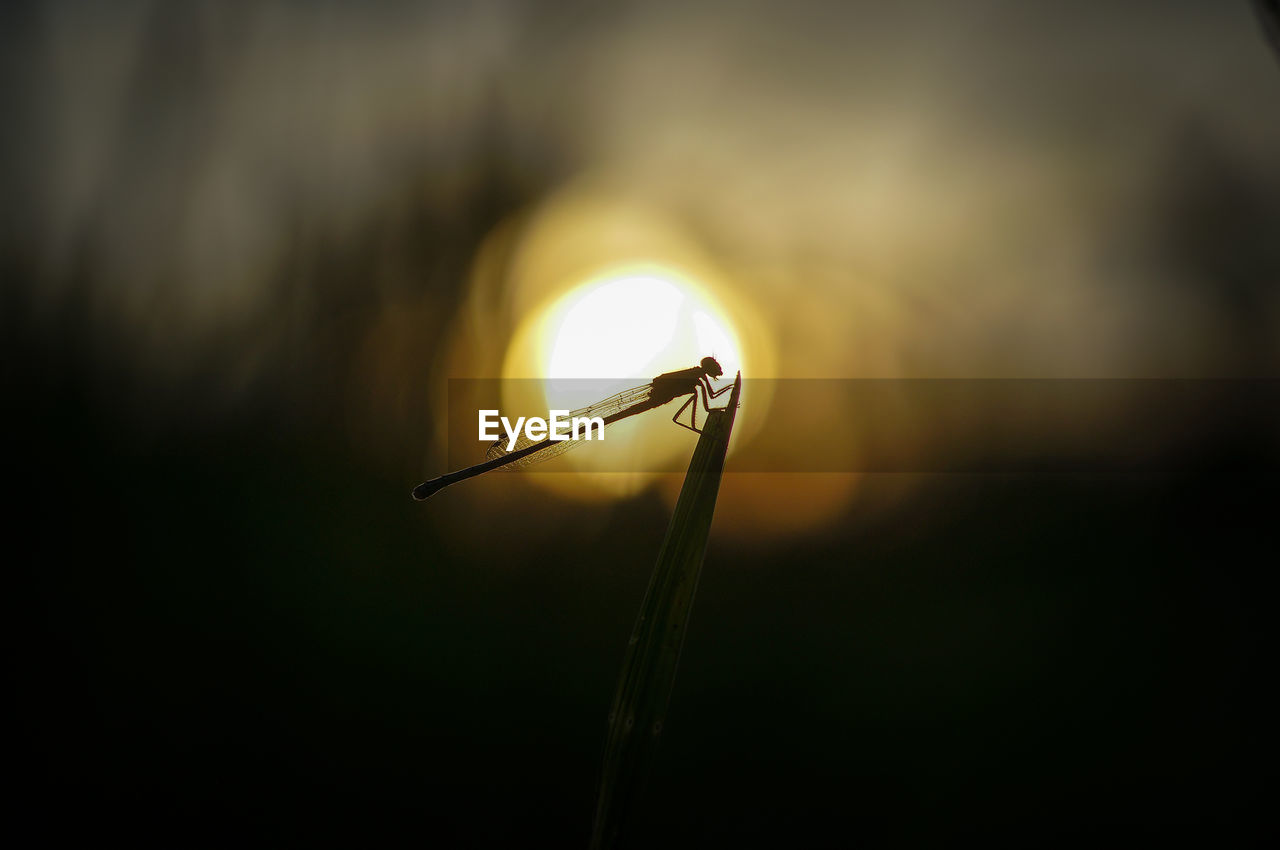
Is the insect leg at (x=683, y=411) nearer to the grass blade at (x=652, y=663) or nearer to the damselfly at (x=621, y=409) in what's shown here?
the damselfly at (x=621, y=409)

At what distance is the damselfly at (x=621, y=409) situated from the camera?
3816 mm

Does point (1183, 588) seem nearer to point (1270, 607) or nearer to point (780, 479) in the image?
point (1270, 607)

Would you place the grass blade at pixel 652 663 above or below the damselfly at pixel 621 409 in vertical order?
below

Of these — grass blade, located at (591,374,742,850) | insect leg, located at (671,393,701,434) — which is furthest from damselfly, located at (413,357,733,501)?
grass blade, located at (591,374,742,850)

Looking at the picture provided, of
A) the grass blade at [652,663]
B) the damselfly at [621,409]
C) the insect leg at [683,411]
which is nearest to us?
the grass blade at [652,663]

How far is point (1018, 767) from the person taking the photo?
6.68 m

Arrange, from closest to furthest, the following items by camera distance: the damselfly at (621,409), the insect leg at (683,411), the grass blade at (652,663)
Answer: the grass blade at (652,663), the insect leg at (683,411), the damselfly at (621,409)

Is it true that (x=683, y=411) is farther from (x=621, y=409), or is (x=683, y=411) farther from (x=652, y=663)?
(x=652, y=663)

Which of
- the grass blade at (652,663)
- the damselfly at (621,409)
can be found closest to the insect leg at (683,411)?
the damselfly at (621,409)

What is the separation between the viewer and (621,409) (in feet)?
14.4

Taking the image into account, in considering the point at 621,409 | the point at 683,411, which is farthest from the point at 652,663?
the point at 621,409

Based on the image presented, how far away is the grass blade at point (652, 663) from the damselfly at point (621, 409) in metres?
2.31

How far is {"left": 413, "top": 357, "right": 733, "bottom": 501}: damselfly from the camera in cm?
382

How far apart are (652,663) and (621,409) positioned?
→ 3.43 meters
